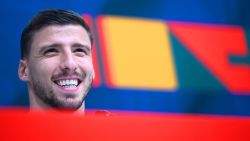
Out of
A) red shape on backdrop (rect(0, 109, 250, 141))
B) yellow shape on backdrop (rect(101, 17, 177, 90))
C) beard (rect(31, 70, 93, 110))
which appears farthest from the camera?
yellow shape on backdrop (rect(101, 17, 177, 90))

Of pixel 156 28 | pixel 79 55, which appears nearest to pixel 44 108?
pixel 79 55

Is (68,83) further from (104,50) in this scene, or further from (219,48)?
(219,48)

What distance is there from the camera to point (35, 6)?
1.60 meters

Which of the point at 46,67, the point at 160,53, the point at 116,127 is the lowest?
the point at 116,127

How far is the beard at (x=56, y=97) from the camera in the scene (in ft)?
3.58

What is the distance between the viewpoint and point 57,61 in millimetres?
1107

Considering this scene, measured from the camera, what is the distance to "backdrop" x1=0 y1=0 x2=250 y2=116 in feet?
5.22

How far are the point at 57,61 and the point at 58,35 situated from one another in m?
0.06

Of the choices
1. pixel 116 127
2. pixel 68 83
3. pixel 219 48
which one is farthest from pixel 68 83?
pixel 219 48

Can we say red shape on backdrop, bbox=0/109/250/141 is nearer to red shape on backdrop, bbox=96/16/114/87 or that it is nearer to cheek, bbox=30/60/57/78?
cheek, bbox=30/60/57/78

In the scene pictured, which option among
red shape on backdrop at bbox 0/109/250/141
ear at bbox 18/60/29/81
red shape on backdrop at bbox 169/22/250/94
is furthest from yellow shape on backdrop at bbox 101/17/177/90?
red shape on backdrop at bbox 0/109/250/141

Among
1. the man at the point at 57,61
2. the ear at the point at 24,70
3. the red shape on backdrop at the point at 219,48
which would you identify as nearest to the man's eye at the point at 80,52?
the man at the point at 57,61

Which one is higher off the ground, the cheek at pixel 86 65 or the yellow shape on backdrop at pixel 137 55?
the yellow shape on backdrop at pixel 137 55

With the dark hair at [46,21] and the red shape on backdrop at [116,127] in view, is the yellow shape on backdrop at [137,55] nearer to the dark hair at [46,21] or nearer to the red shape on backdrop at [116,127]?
the dark hair at [46,21]
